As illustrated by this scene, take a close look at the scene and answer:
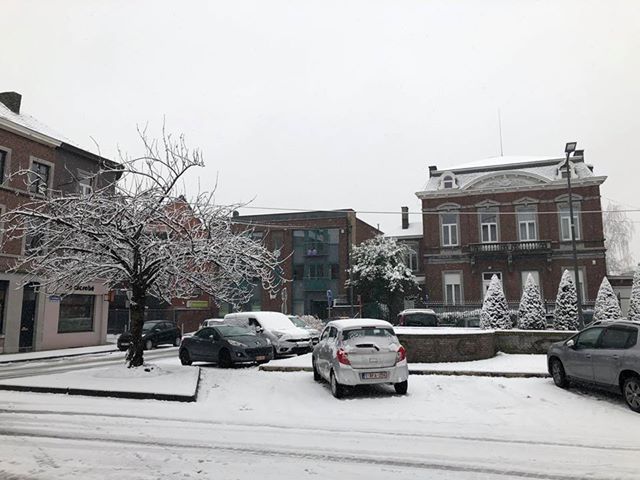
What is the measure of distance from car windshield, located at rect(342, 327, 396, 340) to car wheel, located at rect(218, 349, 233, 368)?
6.28 m

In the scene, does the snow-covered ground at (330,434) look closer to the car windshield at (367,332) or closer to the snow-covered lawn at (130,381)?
the snow-covered lawn at (130,381)

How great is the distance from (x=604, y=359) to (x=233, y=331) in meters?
11.3

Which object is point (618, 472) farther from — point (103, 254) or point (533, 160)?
point (533, 160)

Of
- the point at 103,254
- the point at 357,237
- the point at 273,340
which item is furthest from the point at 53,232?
the point at 357,237

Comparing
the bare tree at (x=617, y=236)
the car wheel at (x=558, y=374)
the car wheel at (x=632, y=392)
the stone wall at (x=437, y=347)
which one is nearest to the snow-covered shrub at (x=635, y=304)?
the stone wall at (x=437, y=347)

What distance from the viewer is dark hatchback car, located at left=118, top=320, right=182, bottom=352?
25.9 m

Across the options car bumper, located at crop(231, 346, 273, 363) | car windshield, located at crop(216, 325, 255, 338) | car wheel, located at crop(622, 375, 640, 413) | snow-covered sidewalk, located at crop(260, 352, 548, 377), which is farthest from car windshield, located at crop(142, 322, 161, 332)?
car wheel, located at crop(622, 375, 640, 413)

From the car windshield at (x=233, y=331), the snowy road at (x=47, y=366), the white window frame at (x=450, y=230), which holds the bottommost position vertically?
the snowy road at (x=47, y=366)

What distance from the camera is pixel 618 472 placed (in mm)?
5859

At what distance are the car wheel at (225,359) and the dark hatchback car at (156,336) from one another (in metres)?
10.7

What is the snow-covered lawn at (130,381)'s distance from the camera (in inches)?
446

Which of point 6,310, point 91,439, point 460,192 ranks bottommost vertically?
point 91,439

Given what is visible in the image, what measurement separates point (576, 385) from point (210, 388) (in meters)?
8.23

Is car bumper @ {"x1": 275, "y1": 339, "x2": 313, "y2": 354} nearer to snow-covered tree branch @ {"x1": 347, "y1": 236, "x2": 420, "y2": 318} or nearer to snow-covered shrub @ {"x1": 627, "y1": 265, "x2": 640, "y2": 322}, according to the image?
snow-covered shrub @ {"x1": 627, "y1": 265, "x2": 640, "y2": 322}
